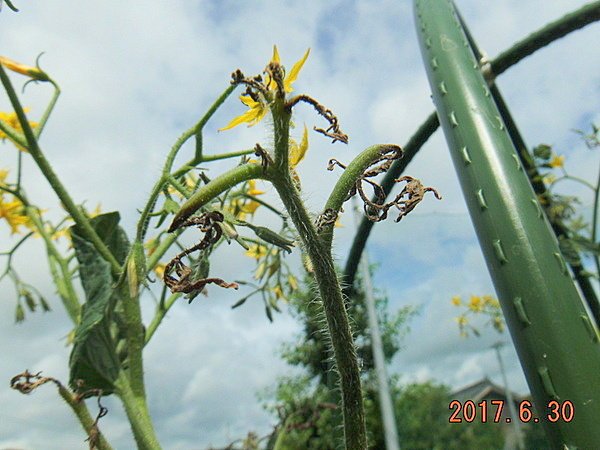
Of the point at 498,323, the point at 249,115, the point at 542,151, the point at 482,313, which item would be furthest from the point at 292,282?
the point at 482,313

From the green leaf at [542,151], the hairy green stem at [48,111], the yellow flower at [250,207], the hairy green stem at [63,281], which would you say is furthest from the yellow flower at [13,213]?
the green leaf at [542,151]

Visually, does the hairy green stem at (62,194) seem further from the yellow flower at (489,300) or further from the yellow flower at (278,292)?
the yellow flower at (489,300)

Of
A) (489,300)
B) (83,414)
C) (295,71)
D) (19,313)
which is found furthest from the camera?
(489,300)

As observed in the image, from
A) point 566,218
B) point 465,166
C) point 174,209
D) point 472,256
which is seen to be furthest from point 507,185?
point 472,256

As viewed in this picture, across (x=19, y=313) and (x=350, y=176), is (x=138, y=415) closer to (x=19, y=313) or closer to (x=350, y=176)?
(x=350, y=176)

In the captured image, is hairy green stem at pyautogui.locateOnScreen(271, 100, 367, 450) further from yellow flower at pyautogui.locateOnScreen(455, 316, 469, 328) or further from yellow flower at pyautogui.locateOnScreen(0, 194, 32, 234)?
yellow flower at pyautogui.locateOnScreen(455, 316, 469, 328)

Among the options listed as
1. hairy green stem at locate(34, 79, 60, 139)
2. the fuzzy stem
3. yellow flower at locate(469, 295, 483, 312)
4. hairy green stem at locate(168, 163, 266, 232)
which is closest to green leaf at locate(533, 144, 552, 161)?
the fuzzy stem

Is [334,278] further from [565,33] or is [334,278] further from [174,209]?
[565,33]
